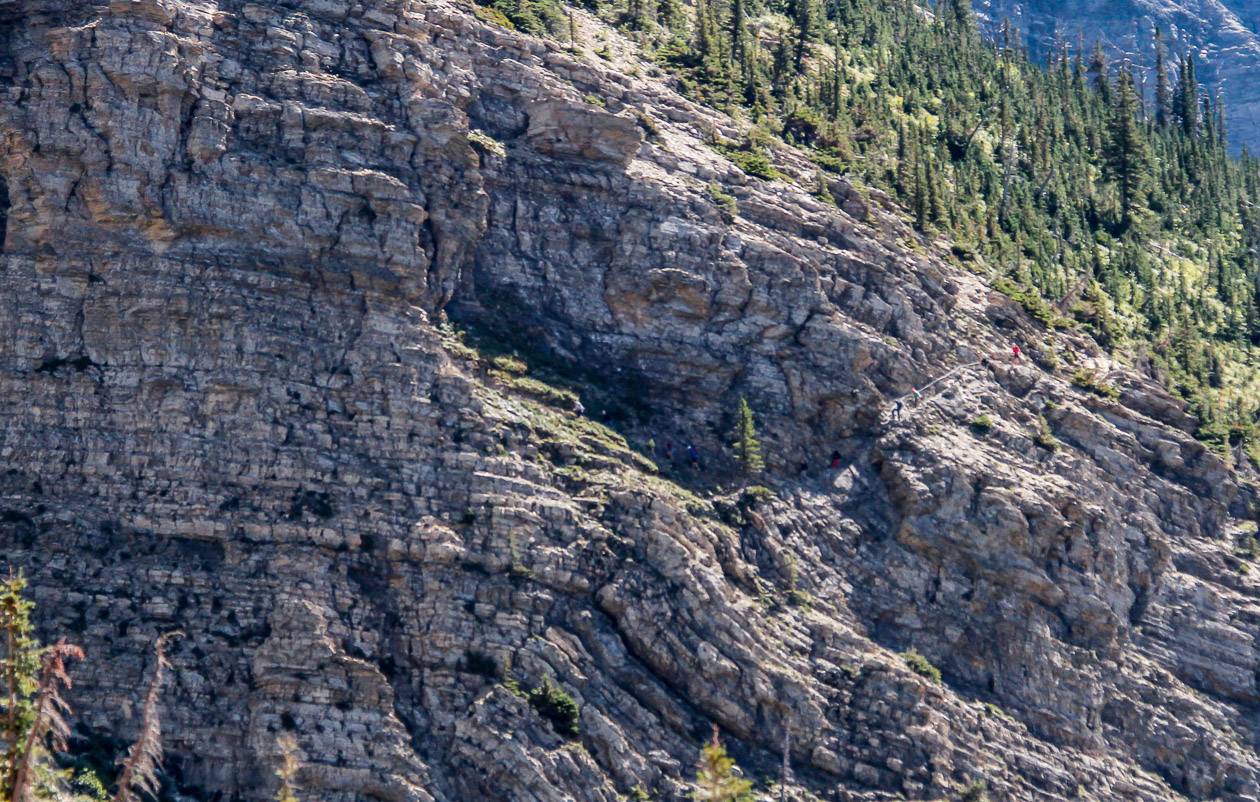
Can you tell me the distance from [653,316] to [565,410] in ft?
21.0

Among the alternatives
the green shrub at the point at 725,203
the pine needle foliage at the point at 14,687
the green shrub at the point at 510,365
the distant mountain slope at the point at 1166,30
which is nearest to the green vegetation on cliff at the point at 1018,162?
Result: the green shrub at the point at 725,203

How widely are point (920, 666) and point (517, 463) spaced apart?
15244 millimetres

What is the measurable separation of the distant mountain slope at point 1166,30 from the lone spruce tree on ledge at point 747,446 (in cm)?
12752

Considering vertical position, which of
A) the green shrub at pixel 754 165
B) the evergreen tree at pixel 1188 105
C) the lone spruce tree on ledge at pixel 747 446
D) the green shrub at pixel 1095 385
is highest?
the green shrub at pixel 754 165

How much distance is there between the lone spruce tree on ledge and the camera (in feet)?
203

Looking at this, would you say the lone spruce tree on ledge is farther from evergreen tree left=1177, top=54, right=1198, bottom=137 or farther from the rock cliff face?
evergreen tree left=1177, top=54, right=1198, bottom=137

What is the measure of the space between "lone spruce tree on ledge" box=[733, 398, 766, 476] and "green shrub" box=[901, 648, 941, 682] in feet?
26.9

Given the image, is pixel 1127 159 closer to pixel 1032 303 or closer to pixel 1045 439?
pixel 1032 303

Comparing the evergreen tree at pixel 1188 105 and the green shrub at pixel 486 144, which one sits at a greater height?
the green shrub at pixel 486 144

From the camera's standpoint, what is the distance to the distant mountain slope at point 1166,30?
179 meters

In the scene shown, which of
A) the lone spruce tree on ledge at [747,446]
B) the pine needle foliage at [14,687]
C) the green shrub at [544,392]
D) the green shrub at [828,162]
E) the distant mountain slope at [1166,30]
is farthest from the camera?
the distant mountain slope at [1166,30]

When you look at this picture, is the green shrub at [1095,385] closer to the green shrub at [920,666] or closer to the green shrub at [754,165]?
the green shrub at [754,165]

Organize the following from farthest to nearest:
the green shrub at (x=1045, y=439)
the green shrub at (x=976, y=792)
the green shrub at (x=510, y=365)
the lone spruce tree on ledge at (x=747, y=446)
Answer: the green shrub at (x=1045, y=439) → the lone spruce tree on ledge at (x=747, y=446) → the green shrub at (x=510, y=365) → the green shrub at (x=976, y=792)

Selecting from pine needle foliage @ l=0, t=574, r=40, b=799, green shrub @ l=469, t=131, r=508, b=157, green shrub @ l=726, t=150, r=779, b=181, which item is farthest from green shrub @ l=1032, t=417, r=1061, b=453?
pine needle foliage @ l=0, t=574, r=40, b=799
